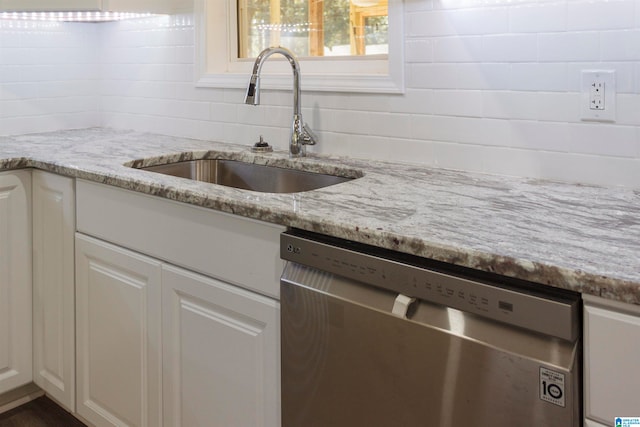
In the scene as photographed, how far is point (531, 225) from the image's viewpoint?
1122mm

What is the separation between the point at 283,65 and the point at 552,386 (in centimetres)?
166

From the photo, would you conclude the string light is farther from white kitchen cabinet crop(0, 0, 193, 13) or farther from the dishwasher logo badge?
the dishwasher logo badge

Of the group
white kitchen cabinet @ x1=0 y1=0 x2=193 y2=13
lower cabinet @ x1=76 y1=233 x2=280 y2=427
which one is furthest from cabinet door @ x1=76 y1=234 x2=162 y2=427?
white kitchen cabinet @ x1=0 y1=0 x2=193 y2=13

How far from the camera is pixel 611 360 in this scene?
0.87m

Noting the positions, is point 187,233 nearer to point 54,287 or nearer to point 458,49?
point 54,287

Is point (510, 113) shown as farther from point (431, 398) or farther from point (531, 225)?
point (431, 398)

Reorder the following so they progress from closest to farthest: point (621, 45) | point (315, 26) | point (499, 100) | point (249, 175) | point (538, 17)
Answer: point (621, 45) < point (538, 17) < point (499, 100) < point (249, 175) < point (315, 26)

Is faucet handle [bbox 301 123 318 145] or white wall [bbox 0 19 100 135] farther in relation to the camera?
white wall [bbox 0 19 100 135]

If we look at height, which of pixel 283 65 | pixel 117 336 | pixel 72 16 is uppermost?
pixel 72 16

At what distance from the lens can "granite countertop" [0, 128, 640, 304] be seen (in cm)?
92

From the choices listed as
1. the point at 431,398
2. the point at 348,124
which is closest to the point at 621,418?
the point at 431,398

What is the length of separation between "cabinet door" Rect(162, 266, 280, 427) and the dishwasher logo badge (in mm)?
620

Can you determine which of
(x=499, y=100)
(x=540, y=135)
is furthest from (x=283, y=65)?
(x=540, y=135)

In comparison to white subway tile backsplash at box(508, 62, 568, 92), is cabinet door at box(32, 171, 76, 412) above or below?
below
